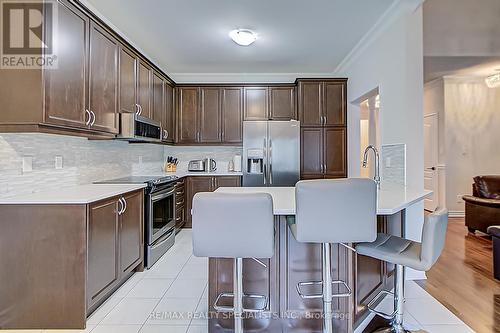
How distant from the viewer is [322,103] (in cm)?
521

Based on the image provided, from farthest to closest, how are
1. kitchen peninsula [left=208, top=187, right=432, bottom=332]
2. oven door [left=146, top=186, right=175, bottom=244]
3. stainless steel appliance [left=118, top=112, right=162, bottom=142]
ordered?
oven door [left=146, top=186, right=175, bottom=244] < stainless steel appliance [left=118, top=112, right=162, bottom=142] < kitchen peninsula [left=208, top=187, right=432, bottom=332]

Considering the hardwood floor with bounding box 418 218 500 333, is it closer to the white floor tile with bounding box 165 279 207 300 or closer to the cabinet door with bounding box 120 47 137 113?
the white floor tile with bounding box 165 279 207 300

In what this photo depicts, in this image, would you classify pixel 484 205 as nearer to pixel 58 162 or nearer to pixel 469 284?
pixel 469 284

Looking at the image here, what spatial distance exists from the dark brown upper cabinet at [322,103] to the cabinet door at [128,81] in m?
2.70

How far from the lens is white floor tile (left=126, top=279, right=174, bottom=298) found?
276 centimetres

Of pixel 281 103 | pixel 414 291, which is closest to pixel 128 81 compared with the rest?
pixel 281 103

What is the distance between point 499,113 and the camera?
20.0ft

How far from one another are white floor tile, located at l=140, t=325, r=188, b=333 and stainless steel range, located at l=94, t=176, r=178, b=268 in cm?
123

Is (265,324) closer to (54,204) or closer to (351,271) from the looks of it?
(351,271)

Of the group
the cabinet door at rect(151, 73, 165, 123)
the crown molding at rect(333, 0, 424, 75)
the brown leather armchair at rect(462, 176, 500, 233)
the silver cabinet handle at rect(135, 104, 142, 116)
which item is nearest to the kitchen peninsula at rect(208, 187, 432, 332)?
the crown molding at rect(333, 0, 424, 75)

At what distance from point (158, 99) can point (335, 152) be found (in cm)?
296

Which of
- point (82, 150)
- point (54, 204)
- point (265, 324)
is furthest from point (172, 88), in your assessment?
point (265, 324)

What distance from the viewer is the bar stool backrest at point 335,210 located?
1.70 m

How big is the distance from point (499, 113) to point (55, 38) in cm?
741
